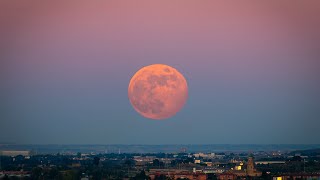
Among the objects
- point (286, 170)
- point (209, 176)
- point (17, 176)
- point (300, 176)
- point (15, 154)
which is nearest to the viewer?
point (17, 176)

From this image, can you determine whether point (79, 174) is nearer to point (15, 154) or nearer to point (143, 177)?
point (143, 177)

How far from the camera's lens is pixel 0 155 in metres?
165

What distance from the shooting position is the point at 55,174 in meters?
97.4

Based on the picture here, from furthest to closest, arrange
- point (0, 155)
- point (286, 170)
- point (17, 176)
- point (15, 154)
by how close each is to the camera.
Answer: point (15, 154)
point (0, 155)
point (286, 170)
point (17, 176)

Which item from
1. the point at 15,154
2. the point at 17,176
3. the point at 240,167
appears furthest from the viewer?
the point at 15,154

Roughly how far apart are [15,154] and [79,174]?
280 feet

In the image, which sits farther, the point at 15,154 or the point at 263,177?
the point at 15,154

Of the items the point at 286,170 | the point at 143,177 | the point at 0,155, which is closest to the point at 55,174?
the point at 143,177

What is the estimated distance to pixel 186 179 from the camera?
9912cm

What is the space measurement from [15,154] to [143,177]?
8491cm

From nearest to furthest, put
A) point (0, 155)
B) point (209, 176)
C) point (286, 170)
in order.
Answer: point (209, 176), point (286, 170), point (0, 155)

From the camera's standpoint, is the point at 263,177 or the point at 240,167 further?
the point at 240,167

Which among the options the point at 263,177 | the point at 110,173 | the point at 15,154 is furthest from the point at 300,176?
the point at 15,154

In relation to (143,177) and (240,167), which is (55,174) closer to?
(143,177)
